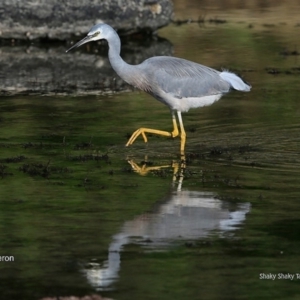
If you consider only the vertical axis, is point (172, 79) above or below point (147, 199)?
above

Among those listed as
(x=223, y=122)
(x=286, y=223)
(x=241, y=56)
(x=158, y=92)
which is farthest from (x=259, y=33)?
(x=286, y=223)

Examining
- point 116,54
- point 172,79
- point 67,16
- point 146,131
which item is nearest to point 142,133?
point 146,131

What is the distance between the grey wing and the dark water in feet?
1.94

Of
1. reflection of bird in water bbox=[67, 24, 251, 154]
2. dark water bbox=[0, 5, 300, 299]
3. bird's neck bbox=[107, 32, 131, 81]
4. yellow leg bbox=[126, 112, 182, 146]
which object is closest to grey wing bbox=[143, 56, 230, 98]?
reflection of bird in water bbox=[67, 24, 251, 154]

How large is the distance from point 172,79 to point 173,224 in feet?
13.0

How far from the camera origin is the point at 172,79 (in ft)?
43.1

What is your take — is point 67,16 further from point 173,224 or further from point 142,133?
point 173,224

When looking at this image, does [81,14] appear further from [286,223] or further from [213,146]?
[286,223]

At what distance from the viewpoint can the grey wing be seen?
13102 mm

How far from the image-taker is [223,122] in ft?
48.1

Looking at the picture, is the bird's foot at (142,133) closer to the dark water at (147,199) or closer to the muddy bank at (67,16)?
the dark water at (147,199)

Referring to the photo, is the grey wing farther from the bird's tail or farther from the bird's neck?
the bird's neck

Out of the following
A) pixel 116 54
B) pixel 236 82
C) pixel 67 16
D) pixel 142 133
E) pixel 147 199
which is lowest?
pixel 147 199

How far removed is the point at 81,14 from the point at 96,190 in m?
11.2
